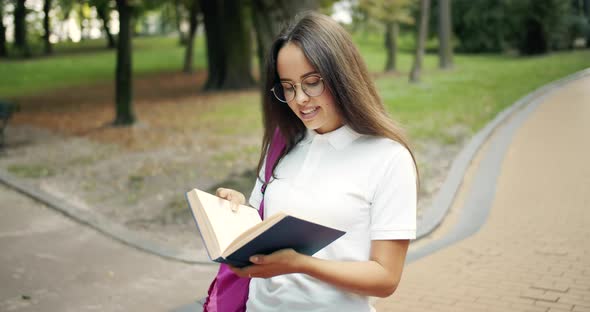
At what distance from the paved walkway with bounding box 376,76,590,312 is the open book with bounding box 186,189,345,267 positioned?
3.05 metres

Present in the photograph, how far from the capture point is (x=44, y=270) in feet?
20.6

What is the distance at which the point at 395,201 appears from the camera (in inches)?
84.4

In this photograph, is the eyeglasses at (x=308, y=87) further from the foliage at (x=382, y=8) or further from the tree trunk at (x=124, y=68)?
the foliage at (x=382, y=8)

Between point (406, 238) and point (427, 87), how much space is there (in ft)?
73.1

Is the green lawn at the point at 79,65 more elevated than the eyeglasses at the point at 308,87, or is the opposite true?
the eyeglasses at the point at 308,87

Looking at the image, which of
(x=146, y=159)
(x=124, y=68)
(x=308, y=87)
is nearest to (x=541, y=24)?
(x=124, y=68)

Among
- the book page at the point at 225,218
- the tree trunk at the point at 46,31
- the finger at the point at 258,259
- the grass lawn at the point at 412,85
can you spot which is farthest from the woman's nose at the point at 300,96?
the tree trunk at the point at 46,31

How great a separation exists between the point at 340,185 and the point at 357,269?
309 millimetres

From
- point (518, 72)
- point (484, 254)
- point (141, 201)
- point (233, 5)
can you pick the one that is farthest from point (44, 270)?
point (518, 72)

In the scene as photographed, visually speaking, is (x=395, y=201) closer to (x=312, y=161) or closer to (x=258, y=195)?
(x=312, y=161)

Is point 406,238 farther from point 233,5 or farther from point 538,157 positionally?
point 233,5

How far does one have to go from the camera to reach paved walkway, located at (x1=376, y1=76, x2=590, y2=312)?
5.15 meters

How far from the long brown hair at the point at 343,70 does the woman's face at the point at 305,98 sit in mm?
24

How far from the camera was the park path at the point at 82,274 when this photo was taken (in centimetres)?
545
